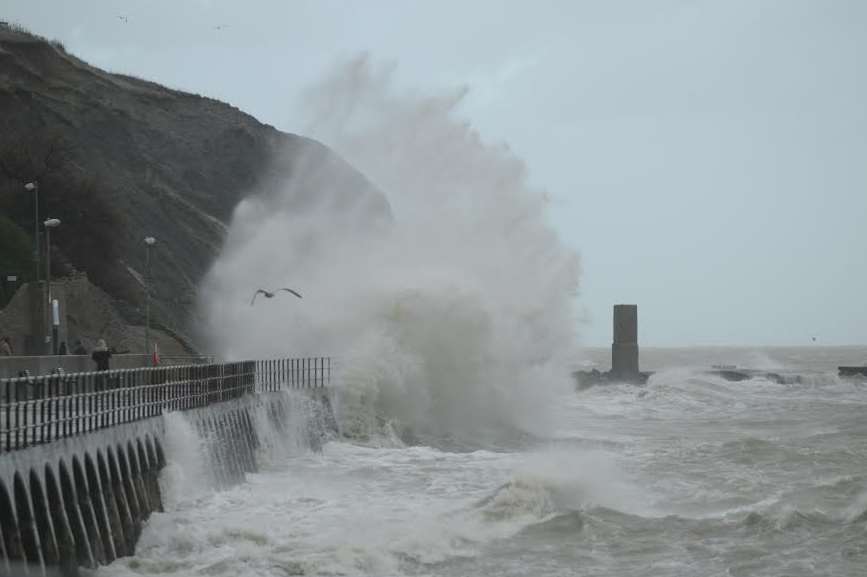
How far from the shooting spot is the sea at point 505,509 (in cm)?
1515

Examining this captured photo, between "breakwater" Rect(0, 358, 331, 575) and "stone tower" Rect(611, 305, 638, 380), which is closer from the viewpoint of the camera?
"breakwater" Rect(0, 358, 331, 575)

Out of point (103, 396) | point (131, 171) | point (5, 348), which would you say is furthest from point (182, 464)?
point (131, 171)

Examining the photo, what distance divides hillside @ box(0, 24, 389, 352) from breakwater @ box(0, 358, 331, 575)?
23.1 metres

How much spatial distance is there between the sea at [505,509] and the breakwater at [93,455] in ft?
1.38

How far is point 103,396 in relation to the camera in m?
15.1

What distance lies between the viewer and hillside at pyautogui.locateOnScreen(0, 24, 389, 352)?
46.0 metres

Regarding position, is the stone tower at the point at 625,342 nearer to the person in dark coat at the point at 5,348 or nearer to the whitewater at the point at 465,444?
the whitewater at the point at 465,444

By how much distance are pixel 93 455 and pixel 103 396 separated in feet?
4.46

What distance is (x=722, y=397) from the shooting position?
57.6 m

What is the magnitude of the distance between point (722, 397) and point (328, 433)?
32.2 meters

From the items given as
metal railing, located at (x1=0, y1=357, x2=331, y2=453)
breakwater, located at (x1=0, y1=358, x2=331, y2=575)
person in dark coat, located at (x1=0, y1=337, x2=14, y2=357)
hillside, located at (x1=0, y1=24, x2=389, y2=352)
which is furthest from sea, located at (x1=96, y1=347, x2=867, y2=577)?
hillside, located at (x1=0, y1=24, x2=389, y2=352)

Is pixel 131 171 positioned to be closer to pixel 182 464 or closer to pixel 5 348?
pixel 5 348

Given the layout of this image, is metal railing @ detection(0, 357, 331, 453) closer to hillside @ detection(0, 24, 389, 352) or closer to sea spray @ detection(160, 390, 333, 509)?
sea spray @ detection(160, 390, 333, 509)

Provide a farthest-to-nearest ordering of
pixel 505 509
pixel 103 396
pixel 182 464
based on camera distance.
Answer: pixel 505 509 → pixel 182 464 → pixel 103 396
